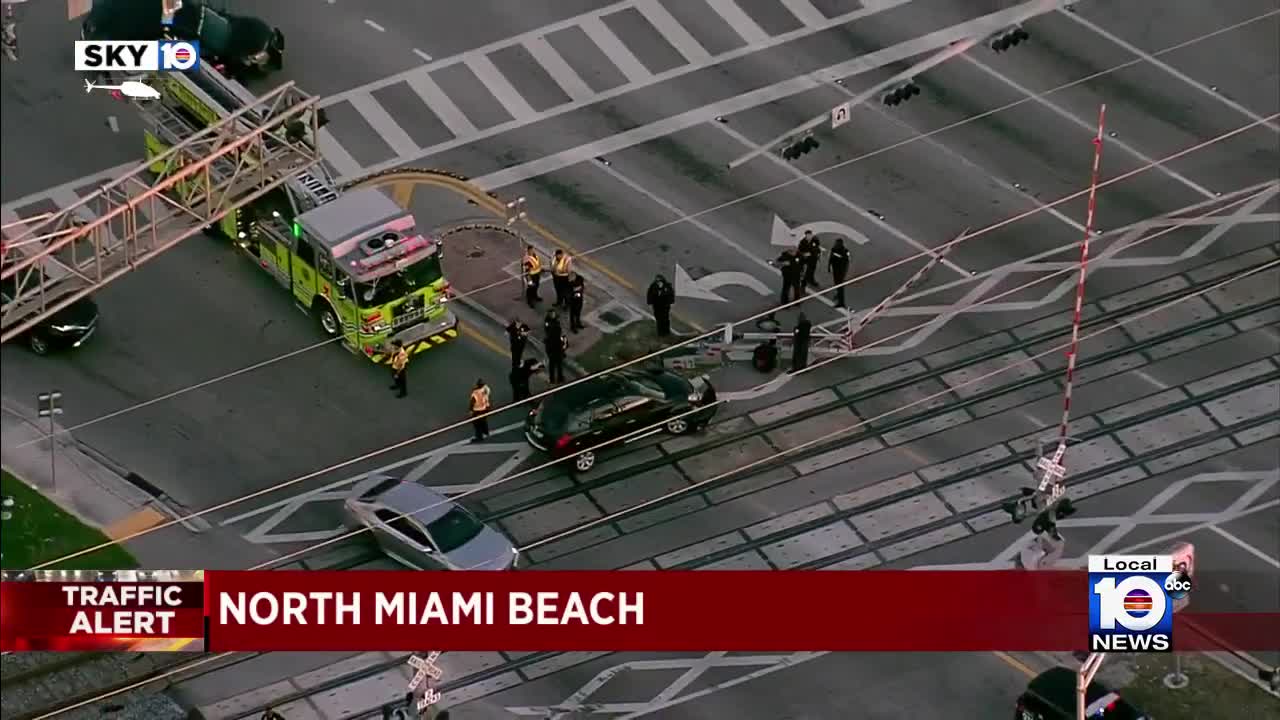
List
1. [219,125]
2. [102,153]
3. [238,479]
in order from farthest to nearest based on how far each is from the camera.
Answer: [102,153]
[238,479]
[219,125]

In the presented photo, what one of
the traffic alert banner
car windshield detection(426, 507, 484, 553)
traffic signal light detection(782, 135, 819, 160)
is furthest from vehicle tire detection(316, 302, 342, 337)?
traffic signal light detection(782, 135, 819, 160)

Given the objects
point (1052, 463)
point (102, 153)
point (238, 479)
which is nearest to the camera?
point (1052, 463)

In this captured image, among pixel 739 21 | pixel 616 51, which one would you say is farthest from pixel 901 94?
pixel 616 51

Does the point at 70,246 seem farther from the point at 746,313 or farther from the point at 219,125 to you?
the point at 746,313

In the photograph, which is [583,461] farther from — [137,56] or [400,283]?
[137,56]

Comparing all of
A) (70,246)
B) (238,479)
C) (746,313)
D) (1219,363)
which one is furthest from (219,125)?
(1219,363)

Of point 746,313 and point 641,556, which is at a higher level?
point 746,313
